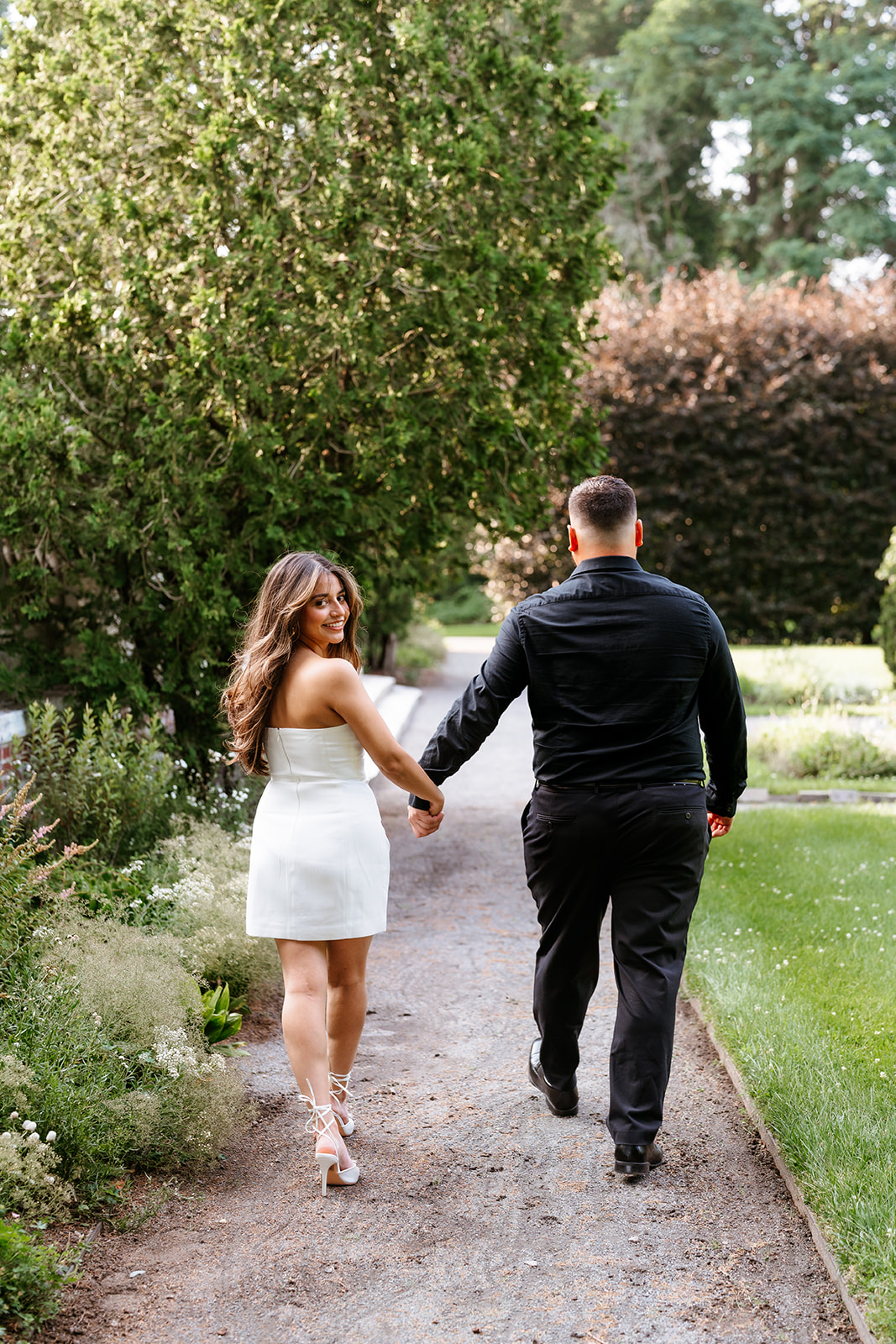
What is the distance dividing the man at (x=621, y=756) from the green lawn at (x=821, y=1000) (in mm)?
577

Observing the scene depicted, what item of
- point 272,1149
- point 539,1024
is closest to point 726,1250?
point 539,1024

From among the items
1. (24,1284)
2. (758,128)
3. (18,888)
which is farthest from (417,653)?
(758,128)

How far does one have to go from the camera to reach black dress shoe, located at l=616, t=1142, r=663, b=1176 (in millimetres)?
3590

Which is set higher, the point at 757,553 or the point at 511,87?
the point at 511,87

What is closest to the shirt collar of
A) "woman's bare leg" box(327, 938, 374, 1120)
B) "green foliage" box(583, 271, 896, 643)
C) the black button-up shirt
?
the black button-up shirt

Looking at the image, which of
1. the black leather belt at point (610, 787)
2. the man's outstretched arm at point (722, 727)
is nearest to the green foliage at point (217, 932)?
the black leather belt at point (610, 787)

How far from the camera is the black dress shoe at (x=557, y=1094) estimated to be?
4027 mm

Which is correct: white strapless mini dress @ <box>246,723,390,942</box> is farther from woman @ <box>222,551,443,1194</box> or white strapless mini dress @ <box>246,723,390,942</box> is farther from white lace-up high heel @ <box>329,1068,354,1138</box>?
white lace-up high heel @ <box>329,1068,354,1138</box>

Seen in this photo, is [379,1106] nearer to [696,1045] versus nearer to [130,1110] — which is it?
[130,1110]

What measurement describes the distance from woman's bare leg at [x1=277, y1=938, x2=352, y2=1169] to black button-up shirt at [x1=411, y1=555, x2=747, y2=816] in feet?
1.99

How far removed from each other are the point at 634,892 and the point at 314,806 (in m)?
1.03

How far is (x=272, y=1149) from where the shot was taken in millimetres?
3863

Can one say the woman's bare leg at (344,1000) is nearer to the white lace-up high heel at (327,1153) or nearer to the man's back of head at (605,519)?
the white lace-up high heel at (327,1153)

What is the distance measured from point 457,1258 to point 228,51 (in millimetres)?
6720
